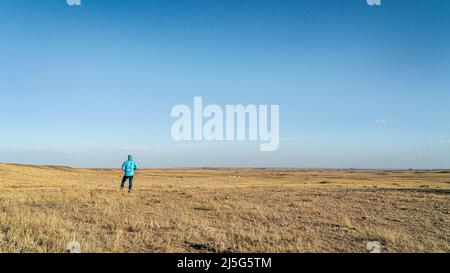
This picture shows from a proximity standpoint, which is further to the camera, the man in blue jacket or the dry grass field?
the man in blue jacket

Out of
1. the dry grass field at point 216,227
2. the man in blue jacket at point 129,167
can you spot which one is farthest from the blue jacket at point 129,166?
the dry grass field at point 216,227

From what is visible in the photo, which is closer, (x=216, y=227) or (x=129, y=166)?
(x=216, y=227)

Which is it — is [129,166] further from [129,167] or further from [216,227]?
[216,227]

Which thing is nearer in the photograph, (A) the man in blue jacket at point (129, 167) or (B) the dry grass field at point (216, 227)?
(B) the dry grass field at point (216, 227)

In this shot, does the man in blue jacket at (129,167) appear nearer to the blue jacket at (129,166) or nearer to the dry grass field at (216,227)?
the blue jacket at (129,166)

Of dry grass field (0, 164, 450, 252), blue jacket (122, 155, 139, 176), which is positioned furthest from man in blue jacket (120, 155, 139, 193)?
dry grass field (0, 164, 450, 252)

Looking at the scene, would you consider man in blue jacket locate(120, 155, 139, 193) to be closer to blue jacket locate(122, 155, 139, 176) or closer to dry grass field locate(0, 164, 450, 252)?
blue jacket locate(122, 155, 139, 176)

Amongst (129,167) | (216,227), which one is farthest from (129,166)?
(216,227)

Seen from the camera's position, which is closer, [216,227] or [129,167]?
[216,227]

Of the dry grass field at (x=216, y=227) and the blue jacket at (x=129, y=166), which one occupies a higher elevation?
the blue jacket at (x=129, y=166)

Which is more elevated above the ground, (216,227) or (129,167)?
(129,167)

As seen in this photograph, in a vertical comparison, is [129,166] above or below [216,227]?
above
